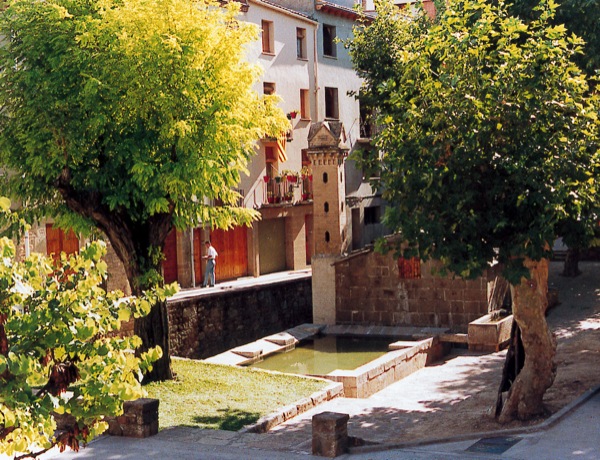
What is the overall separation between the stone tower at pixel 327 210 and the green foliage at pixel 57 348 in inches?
825

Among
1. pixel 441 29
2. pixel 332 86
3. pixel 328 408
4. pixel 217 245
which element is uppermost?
pixel 332 86

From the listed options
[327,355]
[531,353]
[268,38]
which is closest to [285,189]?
[268,38]

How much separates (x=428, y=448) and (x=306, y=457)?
6.14 ft

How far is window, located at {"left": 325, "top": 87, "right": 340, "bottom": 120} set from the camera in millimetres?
46903

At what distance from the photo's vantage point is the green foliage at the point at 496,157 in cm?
1490

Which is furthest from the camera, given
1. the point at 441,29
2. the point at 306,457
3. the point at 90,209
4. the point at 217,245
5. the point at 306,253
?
the point at 306,253

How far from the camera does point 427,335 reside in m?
27.5

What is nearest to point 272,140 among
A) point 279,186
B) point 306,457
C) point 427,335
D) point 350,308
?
point 279,186

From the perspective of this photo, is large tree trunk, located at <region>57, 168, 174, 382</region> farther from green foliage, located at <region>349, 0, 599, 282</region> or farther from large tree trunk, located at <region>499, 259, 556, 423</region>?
large tree trunk, located at <region>499, 259, 556, 423</region>

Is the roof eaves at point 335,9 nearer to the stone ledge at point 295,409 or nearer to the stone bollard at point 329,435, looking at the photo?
the stone ledge at point 295,409

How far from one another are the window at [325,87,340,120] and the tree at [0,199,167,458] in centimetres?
3722

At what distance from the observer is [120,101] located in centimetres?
1922

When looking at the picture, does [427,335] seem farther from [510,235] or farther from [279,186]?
[279,186]

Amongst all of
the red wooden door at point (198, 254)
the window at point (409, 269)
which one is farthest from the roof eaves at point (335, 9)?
the window at point (409, 269)
